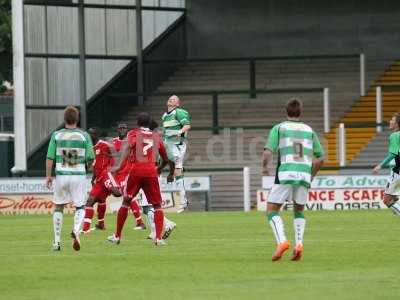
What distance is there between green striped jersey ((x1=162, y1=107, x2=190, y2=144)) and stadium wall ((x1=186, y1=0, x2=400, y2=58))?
19993mm

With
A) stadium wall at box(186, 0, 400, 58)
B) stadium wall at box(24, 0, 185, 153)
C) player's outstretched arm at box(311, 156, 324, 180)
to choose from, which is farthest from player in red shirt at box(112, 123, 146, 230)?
stadium wall at box(186, 0, 400, 58)

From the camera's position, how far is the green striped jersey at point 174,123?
26.5 metres

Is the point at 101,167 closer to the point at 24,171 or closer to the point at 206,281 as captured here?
the point at 206,281

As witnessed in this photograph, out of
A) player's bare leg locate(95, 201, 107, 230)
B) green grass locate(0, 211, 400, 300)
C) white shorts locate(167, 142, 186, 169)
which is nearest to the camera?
green grass locate(0, 211, 400, 300)

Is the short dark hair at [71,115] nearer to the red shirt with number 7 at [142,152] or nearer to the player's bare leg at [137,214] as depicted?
the red shirt with number 7 at [142,152]

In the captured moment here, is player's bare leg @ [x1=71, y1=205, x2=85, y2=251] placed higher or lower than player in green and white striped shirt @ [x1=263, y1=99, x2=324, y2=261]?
lower

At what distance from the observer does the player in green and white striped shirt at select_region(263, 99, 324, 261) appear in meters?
16.2

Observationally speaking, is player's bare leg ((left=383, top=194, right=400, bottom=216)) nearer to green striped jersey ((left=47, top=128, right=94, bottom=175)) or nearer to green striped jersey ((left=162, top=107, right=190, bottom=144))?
green striped jersey ((left=162, top=107, right=190, bottom=144))

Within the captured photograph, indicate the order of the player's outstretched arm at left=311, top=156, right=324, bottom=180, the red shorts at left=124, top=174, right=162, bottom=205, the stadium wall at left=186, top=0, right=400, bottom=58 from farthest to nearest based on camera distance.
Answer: the stadium wall at left=186, top=0, right=400, bottom=58 → the red shorts at left=124, top=174, right=162, bottom=205 → the player's outstretched arm at left=311, top=156, right=324, bottom=180

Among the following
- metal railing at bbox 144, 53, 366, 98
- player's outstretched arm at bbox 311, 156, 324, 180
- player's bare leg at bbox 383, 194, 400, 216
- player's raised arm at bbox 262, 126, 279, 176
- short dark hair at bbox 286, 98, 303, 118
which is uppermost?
metal railing at bbox 144, 53, 366, 98

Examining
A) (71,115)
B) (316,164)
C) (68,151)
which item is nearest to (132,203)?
(68,151)

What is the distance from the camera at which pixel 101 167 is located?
23703mm

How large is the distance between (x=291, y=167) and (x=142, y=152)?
3459 mm

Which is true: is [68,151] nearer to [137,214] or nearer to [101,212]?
[137,214]
